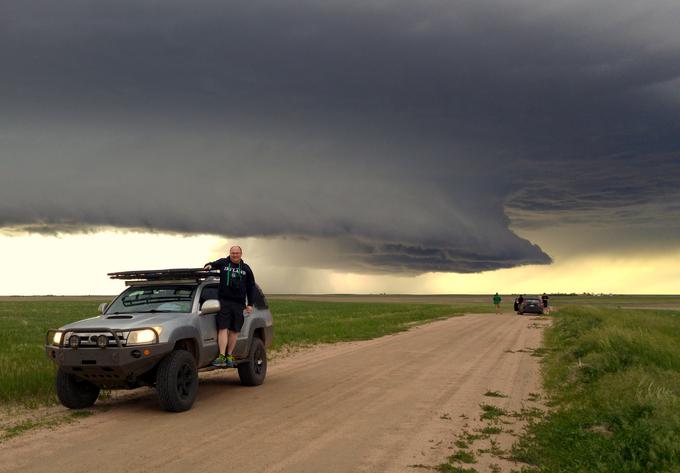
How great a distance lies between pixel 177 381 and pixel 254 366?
2.85 m

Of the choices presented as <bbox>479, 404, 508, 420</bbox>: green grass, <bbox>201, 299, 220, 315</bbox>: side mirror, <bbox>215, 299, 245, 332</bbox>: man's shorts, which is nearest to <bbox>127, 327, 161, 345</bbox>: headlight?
<bbox>201, 299, 220, 315</bbox>: side mirror

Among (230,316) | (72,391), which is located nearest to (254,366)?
(230,316)

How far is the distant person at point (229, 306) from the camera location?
1123cm

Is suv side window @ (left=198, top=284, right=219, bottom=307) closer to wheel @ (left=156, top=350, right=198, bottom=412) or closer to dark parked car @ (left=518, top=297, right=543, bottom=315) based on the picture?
wheel @ (left=156, top=350, right=198, bottom=412)

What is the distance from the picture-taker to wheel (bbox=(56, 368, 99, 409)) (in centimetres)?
998

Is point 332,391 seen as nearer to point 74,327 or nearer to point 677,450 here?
point 74,327

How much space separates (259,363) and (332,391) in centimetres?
185

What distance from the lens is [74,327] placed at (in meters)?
9.70

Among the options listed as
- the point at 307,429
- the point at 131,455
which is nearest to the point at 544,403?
the point at 307,429

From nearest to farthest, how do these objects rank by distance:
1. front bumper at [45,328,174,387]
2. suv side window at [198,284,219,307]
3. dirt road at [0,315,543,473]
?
dirt road at [0,315,543,473]
front bumper at [45,328,174,387]
suv side window at [198,284,219,307]

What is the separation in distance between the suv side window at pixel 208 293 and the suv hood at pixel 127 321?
27.2 inches

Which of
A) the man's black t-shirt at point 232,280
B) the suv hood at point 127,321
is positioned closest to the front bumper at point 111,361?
the suv hood at point 127,321

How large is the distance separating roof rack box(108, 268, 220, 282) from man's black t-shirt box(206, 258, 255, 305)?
0.69 ft

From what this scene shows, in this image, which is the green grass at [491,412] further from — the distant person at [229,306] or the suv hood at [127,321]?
the suv hood at [127,321]
